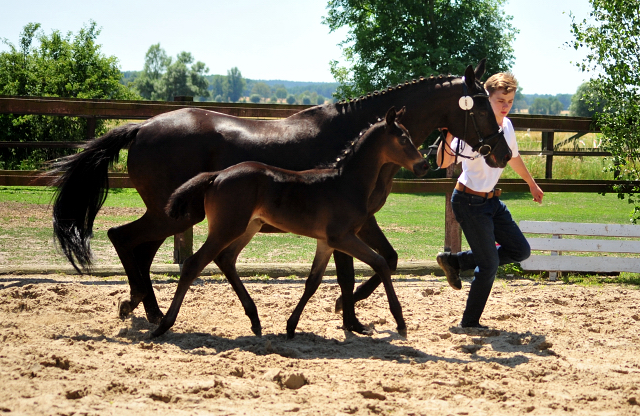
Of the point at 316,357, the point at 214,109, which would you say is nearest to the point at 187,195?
the point at 316,357

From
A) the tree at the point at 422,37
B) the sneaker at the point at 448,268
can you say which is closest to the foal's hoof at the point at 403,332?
the sneaker at the point at 448,268

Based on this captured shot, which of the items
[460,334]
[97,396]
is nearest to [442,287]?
[460,334]

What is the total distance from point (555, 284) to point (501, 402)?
3856 millimetres

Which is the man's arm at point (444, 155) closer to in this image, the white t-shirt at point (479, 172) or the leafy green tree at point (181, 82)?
the white t-shirt at point (479, 172)

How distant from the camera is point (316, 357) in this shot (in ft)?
12.6

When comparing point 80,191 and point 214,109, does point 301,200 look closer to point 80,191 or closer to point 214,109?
point 80,191

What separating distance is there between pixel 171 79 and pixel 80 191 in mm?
83616

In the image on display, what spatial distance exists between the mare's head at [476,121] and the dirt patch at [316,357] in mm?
1325

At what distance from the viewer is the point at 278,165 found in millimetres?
4582

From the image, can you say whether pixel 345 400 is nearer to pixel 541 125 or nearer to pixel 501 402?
pixel 501 402

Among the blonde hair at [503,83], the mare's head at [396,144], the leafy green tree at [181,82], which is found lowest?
the mare's head at [396,144]

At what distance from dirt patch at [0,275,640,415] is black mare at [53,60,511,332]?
445 mm

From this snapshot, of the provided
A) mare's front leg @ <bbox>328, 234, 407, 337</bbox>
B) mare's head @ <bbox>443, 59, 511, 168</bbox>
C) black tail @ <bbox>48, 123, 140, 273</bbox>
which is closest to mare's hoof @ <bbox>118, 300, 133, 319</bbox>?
black tail @ <bbox>48, 123, 140, 273</bbox>

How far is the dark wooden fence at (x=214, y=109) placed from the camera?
6.46 metres
